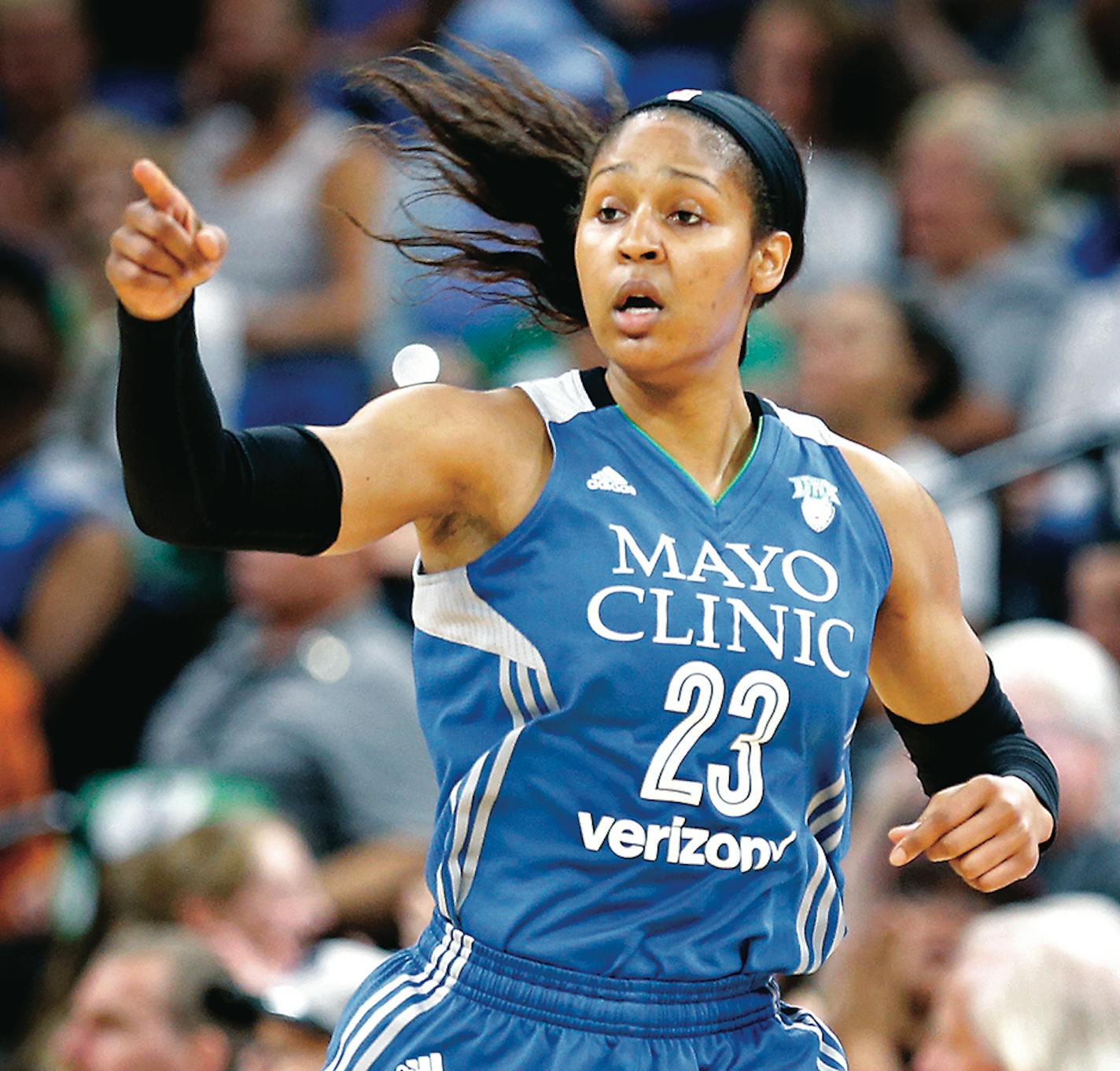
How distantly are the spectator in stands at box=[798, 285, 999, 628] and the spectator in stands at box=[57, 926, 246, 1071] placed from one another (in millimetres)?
2599

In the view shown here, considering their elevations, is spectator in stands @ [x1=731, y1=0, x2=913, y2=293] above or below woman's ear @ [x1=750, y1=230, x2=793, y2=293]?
below

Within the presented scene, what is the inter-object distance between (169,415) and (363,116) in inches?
59.5

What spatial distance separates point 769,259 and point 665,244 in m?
0.21

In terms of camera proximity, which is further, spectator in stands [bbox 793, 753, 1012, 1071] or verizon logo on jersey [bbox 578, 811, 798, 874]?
spectator in stands [bbox 793, 753, 1012, 1071]

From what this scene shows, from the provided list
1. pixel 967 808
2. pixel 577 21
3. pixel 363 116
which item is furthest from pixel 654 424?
pixel 577 21

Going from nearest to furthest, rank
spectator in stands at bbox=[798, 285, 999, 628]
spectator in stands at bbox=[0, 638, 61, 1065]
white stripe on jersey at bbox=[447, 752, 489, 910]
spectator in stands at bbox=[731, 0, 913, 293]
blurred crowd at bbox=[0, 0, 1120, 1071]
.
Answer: white stripe on jersey at bbox=[447, 752, 489, 910], blurred crowd at bbox=[0, 0, 1120, 1071], spectator in stands at bbox=[0, 638, 61, 1065], spectator in stands at bbox=[798, 285, 999, 628], spectator in stands at bbox=[731, 0, 913, 293]

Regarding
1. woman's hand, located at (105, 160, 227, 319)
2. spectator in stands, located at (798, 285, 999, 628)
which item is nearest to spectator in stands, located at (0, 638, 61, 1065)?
spectator in stands, located at (798, 285, 999, 628)

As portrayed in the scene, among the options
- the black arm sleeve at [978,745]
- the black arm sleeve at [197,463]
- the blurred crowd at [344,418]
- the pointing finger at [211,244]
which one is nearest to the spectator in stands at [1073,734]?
the blurred crowd at [344,418]

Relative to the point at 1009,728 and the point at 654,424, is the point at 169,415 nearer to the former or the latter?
the point at 654,424

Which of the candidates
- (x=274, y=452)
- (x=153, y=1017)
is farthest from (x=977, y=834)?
(x=153, y=1017)

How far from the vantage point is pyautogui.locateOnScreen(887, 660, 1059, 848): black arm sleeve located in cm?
285

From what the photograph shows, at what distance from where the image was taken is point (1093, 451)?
568cm

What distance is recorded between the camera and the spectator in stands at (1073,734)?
4.68m

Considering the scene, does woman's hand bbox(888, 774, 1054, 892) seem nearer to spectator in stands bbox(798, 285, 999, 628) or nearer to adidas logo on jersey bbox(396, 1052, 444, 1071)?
adidas logo on jersey bbox(396, 1052, 444, 1071)
